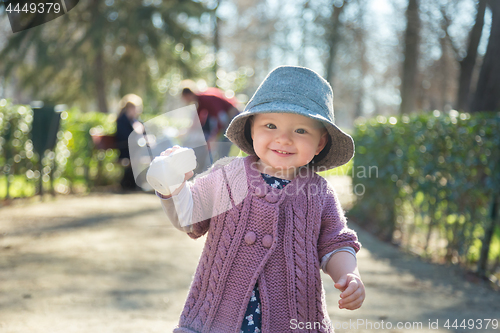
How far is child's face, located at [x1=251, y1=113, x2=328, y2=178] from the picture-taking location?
5.77 feet

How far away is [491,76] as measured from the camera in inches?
244

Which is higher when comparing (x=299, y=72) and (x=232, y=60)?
(x=232, y=60)

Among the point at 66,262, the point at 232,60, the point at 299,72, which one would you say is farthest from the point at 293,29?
A: the point at 299,72

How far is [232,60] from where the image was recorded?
28703mm

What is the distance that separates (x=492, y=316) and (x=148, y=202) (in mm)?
5509

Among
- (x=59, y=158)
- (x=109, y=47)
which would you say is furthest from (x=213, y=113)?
(x=109, y=47)

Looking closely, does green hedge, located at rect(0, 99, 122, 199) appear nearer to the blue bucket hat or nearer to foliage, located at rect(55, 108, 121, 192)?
foliage, located at rect(55, 108, 121, 192)

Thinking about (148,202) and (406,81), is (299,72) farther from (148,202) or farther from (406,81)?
(406,81)

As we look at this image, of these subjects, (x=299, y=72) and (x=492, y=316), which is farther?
(x=492, y=316)

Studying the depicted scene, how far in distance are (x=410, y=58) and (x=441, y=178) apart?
10646 millimetres

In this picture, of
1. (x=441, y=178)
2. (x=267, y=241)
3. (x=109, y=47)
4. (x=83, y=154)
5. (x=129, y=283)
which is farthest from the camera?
(x=109, y=47)

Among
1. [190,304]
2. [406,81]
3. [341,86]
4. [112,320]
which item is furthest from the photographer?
[341,86]

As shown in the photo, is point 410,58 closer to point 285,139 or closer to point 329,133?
point 329,133

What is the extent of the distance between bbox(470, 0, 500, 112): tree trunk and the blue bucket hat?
512cm
